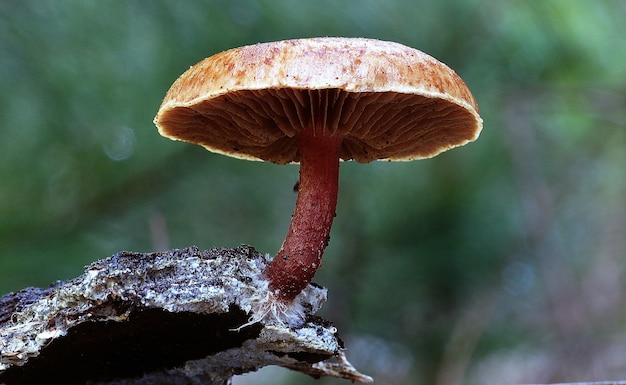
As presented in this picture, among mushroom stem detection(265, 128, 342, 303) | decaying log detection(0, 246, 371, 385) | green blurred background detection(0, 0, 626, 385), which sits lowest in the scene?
decaying log detection(0, 246, 371, 385)

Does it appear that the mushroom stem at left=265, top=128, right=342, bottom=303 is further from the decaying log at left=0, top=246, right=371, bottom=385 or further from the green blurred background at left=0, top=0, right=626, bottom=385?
the green blurred background at left=0, top=0, right=626, bottom=385

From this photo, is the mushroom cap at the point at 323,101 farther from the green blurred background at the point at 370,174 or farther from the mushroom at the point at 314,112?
the green blurred background at the point at 370,174

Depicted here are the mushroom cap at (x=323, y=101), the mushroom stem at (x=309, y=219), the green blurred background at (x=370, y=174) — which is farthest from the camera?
the green blurred background at (x=370, y=174)

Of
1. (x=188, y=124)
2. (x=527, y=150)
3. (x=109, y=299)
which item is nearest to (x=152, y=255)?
(x=109, y=299)

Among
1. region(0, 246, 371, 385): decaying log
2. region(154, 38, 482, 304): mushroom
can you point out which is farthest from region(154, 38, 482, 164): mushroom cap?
region(0, 246, 371, 385): decaying log

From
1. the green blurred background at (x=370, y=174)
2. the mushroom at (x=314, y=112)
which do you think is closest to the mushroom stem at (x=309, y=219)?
the mushroom at (x=314, y=112)

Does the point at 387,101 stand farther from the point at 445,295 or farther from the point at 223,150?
the point at 445,295
